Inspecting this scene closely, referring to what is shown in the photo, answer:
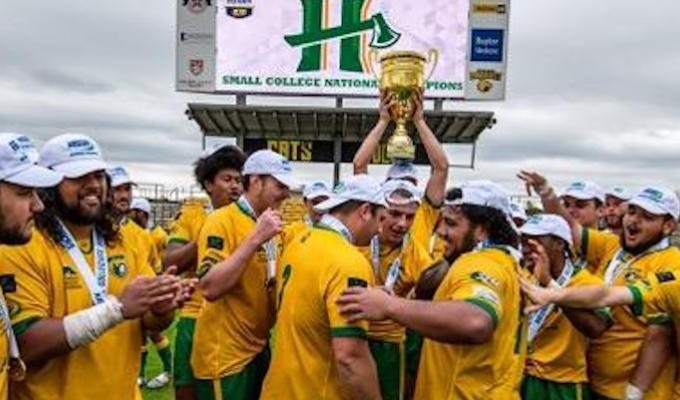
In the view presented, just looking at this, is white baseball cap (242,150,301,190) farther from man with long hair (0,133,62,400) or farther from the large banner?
the large banner

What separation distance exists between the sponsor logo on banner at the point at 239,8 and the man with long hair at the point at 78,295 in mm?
19188

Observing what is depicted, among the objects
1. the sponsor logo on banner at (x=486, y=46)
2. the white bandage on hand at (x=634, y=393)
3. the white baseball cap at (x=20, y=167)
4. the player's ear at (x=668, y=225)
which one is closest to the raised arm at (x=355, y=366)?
the white baseball cap at (x=20, y=167)

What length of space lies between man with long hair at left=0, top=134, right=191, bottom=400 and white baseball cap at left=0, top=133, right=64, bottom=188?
0.97 ft

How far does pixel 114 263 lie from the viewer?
3.47m

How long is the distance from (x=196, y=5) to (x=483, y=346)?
65.7ft

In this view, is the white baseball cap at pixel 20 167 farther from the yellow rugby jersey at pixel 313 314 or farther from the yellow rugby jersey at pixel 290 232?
the yellow rugby jersey at pixel 290 232

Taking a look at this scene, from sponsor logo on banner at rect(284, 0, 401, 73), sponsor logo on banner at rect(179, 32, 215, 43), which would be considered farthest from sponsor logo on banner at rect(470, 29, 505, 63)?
sponsor logo on banner at rect(179, 32, 215, 43)

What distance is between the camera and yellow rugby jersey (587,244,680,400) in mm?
4785

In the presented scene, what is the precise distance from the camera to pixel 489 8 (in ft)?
71.6

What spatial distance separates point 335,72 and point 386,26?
6.51 feet

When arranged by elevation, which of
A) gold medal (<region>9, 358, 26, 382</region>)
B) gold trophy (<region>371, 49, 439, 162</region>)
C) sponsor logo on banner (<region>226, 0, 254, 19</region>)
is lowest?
gold medal (<region>9, 358, 26, 382</region>)

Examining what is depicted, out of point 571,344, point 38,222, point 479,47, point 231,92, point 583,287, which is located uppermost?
point 479,47

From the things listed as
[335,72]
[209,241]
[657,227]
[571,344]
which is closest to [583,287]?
[571,344]

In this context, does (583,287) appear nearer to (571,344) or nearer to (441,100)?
(571,344)
